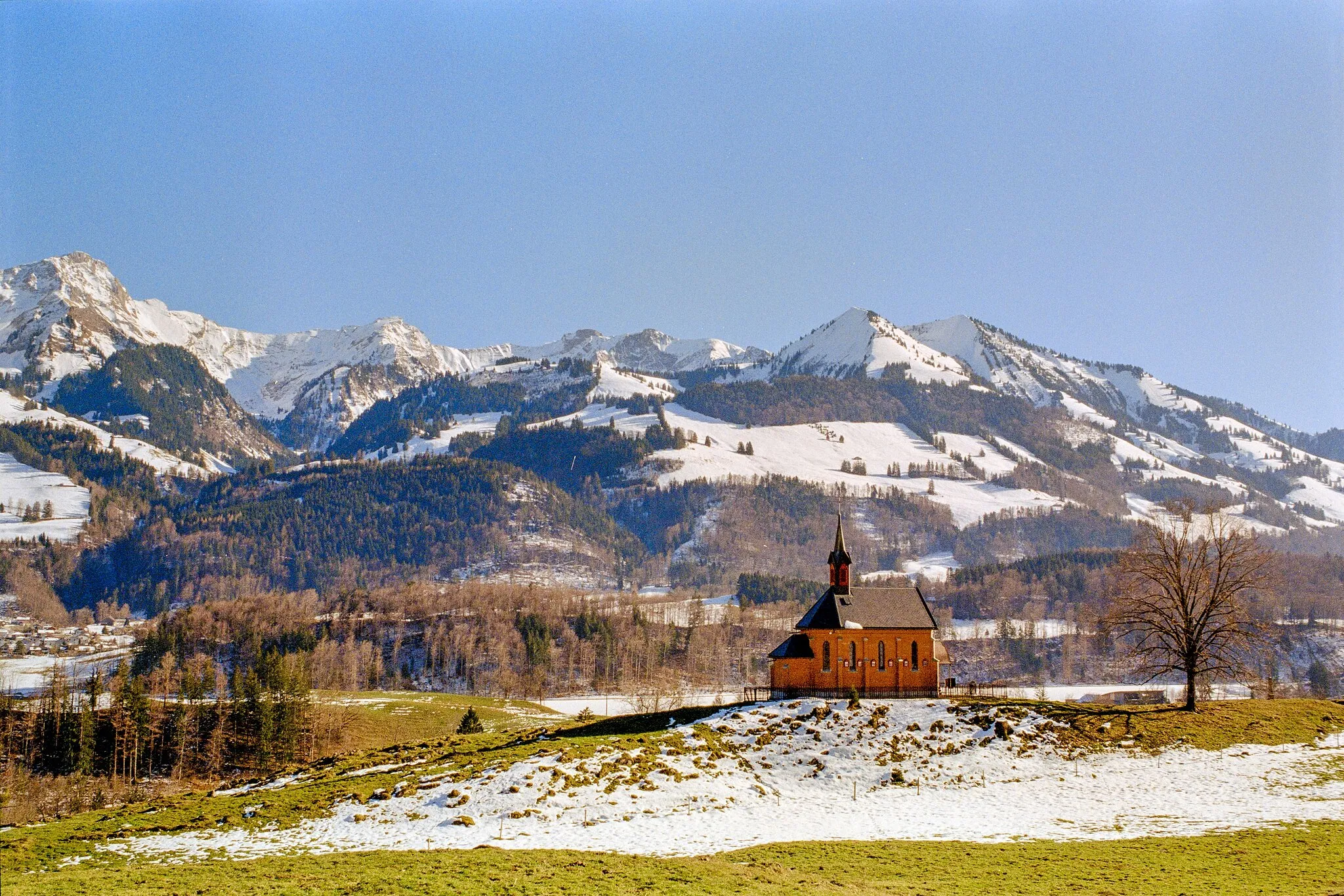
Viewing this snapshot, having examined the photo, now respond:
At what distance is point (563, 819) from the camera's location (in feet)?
181

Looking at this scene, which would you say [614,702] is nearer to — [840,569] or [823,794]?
[840,569]

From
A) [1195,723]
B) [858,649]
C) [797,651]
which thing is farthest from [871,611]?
[1195,723]

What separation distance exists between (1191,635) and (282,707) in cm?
9418

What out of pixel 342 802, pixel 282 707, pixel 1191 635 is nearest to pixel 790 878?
pixel 342 802

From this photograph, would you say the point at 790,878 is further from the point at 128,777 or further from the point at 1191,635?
the point at 128,777

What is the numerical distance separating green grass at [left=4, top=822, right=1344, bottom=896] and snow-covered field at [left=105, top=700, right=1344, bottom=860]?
8.75ft

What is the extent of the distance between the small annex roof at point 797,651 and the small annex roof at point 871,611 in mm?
1274

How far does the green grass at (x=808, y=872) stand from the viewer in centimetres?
4128

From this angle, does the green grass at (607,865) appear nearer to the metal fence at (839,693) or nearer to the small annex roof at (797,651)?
the metal fence at (839,693)

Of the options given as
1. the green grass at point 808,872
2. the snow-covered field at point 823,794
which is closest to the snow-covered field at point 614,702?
the snow-covered field at point 823,794

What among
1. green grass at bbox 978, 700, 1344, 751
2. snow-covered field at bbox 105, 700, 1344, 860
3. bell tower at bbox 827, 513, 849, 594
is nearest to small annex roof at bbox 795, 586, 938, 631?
bell tower at bbox 827, 513, 849, 594

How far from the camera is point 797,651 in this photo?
9044 centimetres

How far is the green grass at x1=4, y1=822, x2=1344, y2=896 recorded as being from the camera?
4128cm

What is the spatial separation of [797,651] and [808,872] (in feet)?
145
